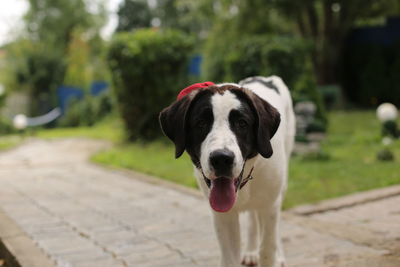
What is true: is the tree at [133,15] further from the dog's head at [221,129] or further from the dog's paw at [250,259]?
the dog's head at [221,129]

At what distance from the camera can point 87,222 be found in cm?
490

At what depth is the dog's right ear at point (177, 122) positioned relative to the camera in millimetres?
2594

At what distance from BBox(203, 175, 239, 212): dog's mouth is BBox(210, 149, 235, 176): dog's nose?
0.15 metres

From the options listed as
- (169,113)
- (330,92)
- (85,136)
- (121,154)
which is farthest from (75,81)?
(169,113)

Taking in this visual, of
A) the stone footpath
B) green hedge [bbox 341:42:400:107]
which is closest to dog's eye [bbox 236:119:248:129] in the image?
the stone footpath

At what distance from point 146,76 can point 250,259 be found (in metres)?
8.65

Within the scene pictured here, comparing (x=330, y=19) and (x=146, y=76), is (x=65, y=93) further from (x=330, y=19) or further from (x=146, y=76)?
(x=146, y=76)

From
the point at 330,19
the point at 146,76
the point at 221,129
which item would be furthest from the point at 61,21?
the point at 221,129

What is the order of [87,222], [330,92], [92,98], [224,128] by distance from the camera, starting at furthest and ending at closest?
[92,98]
[330,92]
[87,222]
[224,128]

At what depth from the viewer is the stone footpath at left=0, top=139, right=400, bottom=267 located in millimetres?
3678

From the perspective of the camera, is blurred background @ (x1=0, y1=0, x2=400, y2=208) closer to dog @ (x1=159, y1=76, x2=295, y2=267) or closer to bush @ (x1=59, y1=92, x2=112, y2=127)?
bush @ (x1=59, y1=92, x2=112, y2=127)

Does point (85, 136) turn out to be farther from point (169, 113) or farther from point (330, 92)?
point (169, 113)

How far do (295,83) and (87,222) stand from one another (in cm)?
633

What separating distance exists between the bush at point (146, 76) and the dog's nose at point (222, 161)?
9.42 meters
